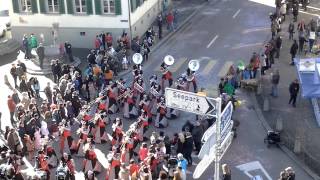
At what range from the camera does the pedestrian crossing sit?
30.1 metres

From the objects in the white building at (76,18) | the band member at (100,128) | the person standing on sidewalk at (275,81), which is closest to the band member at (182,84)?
the band member at (100,128)

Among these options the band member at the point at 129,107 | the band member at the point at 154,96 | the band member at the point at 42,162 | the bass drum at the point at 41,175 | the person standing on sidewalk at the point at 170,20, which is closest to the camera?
the bass drum at the point at 41,175

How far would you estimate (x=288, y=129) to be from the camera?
77.0 ft

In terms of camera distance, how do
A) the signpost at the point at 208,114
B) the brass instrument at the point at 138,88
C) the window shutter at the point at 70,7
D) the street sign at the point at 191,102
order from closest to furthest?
the signpost at the point at 208,114
the street sign at the point at 191,102
the brass instrument at the point at 138,88
the window shutter at the point at 70,7

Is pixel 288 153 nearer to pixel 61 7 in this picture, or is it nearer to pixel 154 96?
pixel 154 96

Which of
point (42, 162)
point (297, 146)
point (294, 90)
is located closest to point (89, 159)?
point (42, 162)

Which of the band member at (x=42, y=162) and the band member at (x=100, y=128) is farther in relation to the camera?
the band member at (x=100, y=128)

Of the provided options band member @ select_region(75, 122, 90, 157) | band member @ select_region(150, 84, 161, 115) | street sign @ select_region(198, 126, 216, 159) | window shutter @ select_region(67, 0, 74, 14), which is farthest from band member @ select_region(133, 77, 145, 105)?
street sign @ select_region(198, 126, 216, 159)

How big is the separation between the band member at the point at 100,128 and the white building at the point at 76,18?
12.1m

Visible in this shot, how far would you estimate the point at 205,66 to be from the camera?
3100 cm

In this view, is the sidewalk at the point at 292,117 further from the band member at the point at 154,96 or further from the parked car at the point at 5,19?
the parked car at the point at 5,19

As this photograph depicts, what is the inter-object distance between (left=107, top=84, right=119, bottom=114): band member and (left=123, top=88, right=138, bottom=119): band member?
697mm

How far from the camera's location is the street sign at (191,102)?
1130 centimetres

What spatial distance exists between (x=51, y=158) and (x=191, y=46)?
15.9 meters
